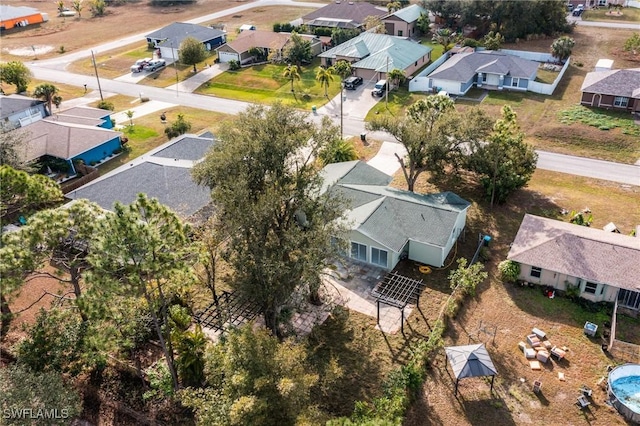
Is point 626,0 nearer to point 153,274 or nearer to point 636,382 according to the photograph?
point 636,382

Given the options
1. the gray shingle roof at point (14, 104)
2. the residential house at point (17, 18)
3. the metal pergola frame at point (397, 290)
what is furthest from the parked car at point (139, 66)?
the metal pergola frame at point (397, 290)

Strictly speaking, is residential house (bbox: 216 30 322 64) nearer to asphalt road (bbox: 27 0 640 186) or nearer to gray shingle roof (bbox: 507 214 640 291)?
asphalt road (bbox: 27 0 640 186)

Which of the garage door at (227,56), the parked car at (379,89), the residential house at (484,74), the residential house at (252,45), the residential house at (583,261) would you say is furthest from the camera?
the garage door at (227,56)

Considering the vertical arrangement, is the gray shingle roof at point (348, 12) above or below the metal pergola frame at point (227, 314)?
above

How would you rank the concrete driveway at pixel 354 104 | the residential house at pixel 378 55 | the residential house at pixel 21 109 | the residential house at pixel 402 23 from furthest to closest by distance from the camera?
the residential house at pixel 402 23 → the residential house at pixel 378 55 → the concrete driveway at pixel 354 104 → the residential house at pixel 21 109

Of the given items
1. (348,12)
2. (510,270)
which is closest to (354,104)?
(510,270)

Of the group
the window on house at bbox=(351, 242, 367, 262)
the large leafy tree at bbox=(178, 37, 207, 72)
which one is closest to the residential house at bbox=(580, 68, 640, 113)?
the window on house at bbox=(351, 242, 367, 262)

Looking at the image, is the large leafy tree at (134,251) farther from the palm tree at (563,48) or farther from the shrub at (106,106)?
the palm tree at (563,48)
